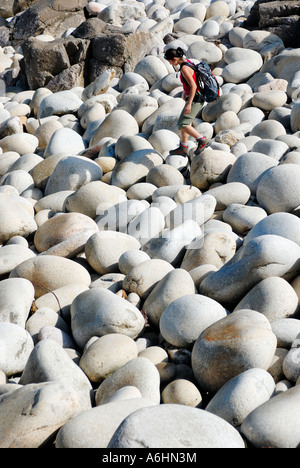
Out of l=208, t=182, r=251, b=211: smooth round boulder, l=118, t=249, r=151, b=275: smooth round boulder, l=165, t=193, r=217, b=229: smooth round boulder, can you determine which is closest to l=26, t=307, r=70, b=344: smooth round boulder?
l=118, t=249, r=151, b=275: smooth round boulder

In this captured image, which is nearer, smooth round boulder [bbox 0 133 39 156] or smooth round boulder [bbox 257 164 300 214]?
smooth round boulder [bbox 257 164 300 214]

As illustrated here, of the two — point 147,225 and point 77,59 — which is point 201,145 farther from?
point 77,59

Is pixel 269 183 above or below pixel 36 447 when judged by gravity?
below

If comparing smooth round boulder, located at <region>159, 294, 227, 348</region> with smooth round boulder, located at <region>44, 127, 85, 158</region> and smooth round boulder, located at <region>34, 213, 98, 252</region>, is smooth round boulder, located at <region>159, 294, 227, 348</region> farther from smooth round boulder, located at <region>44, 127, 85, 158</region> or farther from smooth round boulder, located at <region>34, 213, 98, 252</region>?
smooth round boulder, located at <region>44, 127, 85, 158</region>

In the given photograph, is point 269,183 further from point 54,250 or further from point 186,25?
point 186,25

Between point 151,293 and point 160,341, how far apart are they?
1.27 ft

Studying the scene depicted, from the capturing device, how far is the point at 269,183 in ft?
15.2

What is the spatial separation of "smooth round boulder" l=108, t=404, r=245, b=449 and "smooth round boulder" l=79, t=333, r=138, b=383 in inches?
32.5

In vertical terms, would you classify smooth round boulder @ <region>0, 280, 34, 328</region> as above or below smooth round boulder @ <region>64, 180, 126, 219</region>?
above

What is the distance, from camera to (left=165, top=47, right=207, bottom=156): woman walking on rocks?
5445 mm

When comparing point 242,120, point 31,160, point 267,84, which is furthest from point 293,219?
point 267,84

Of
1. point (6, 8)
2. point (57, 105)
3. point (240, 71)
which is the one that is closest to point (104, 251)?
point (57, 105)

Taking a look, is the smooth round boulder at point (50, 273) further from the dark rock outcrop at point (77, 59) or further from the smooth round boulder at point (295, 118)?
the dark rock outcrop at point (77, 59)

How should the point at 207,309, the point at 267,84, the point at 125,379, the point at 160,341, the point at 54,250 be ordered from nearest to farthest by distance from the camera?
the point at 125,379, the point at 207,309, the point at 160,341, the point at 54,250, the point at 267,84
